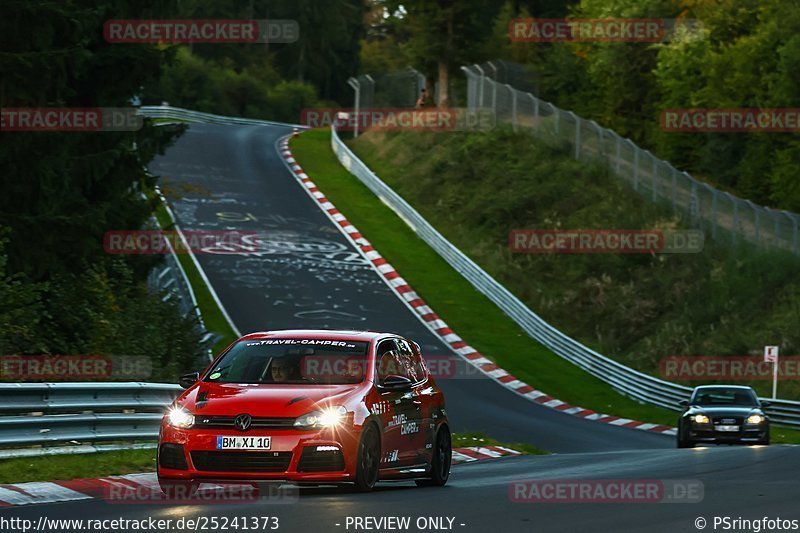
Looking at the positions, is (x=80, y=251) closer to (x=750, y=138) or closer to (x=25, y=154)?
(x=25, y=154)

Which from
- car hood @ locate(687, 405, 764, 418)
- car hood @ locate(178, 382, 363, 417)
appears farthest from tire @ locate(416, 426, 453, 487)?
car hood @ locate(687, 405, 764, 418)

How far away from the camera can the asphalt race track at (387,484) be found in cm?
1069

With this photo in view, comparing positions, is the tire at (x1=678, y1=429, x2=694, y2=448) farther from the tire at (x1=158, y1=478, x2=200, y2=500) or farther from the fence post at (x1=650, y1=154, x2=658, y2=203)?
the fence post at (x1=650, y1=154, x2=658, y2=203)

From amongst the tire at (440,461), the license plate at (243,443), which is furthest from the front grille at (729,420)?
the license plate at (243,443)

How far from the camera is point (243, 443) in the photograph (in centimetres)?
1209

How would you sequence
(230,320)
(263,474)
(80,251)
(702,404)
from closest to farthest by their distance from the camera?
(263,474) < (80,251) < (702,404) < (230,320)

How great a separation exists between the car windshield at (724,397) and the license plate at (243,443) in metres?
16.4

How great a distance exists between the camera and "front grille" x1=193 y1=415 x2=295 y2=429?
12.2 m

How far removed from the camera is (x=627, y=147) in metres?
51.1

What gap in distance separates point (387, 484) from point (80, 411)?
11.5 feet

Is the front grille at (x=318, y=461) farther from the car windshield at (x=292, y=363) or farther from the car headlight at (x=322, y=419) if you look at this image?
the car windshield at (x=292, y=363)

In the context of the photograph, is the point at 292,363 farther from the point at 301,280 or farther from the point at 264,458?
the point at 301,280

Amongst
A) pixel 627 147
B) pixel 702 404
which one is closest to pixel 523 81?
pixel 627 147

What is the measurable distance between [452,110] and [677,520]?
189 feet
